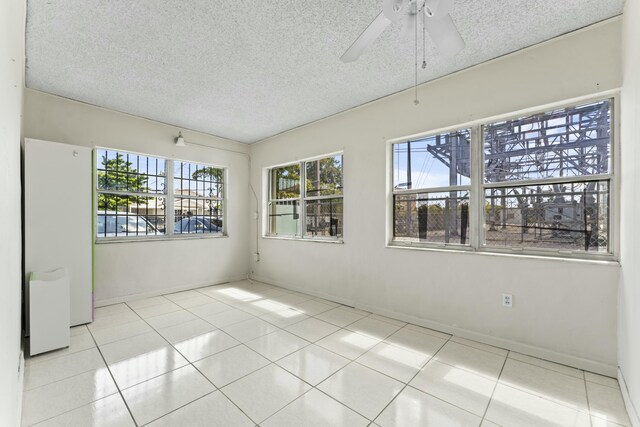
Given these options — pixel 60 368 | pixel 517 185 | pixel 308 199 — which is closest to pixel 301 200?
pixel 308 199

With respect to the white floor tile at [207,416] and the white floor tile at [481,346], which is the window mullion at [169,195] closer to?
the white floor tile at [207,416]

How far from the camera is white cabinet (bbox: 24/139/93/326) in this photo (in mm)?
2854

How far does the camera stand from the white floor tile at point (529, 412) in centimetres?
171

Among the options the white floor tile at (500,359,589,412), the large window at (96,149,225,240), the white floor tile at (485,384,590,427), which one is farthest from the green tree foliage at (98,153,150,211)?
the white floor tile at (500,359,589,412)

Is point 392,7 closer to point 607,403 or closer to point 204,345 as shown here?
point 607,403

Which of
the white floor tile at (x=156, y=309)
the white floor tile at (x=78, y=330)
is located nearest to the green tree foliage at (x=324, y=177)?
the white floor tile at (x=156, y=309)

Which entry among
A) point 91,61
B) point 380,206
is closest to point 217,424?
point 380,206

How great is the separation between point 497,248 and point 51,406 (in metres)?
3.83

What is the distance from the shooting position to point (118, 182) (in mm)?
4094

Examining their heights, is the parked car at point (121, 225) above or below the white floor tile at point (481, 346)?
above

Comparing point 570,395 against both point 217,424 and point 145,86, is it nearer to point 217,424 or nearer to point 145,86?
point 217,424

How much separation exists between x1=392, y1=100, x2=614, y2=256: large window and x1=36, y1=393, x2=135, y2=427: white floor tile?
3.03 m

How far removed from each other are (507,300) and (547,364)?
0.56 meters

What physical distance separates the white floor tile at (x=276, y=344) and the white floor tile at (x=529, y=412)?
5.25 feet
